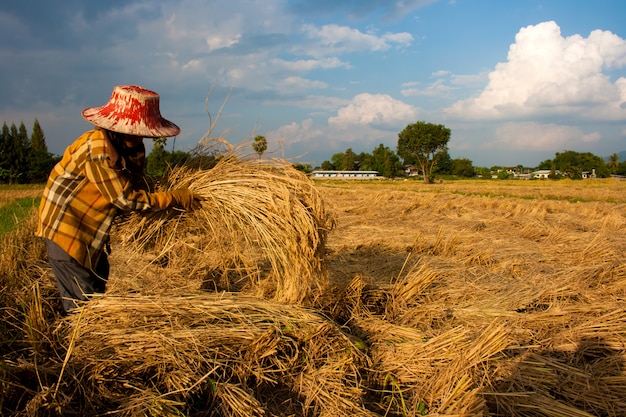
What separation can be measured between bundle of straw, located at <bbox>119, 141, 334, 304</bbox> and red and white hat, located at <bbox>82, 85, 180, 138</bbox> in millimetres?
523

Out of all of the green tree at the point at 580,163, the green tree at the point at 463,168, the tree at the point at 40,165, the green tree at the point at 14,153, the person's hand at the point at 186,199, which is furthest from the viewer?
the green tree at the point at 463,168

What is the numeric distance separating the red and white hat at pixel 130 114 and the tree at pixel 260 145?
2.28 feet

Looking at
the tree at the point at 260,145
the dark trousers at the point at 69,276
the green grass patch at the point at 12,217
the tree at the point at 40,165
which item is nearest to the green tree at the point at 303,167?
the tree at the point at 260,145

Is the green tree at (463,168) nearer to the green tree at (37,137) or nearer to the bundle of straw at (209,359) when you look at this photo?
the green tree at (37,137)

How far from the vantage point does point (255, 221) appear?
2756 millimetres

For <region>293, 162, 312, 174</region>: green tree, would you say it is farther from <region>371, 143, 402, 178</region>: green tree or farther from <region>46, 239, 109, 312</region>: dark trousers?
<region>371, 143, 402, 178</region>: green tree

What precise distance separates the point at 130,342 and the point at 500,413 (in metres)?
1.84

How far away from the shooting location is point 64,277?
2.49m

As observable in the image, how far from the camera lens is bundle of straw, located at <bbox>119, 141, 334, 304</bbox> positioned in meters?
2.77

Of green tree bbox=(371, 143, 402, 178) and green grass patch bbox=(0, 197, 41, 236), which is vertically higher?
green tree bbox=(371, 143, 402, 178)

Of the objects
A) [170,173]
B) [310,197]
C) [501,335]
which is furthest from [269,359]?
[170,173]

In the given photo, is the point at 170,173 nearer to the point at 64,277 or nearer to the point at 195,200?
the point at 195,200

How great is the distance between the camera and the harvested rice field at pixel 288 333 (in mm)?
2027

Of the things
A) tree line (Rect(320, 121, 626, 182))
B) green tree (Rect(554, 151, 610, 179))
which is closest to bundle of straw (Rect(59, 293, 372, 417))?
tree line (Rect(320, 121, 626, 182))
